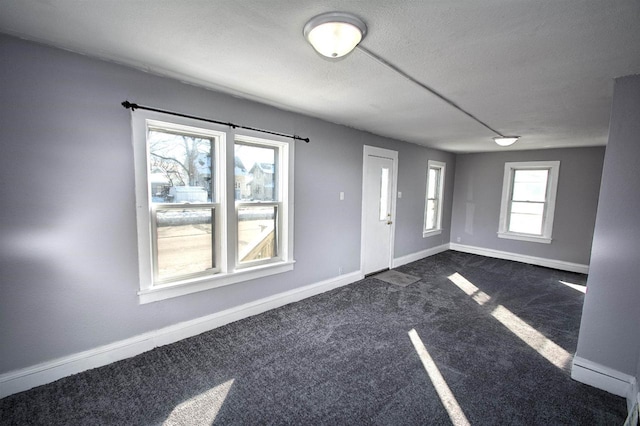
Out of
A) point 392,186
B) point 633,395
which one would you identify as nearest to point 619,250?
point 633,395

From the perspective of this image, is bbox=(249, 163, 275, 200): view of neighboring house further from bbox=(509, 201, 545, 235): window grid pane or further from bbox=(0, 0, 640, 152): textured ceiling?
bbox=(509, 201, 545, 235): window grid pane

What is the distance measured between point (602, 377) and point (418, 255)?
367cm

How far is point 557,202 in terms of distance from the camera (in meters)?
5.32

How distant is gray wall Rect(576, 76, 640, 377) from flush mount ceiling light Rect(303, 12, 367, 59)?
208cm

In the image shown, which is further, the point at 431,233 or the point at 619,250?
the point at 431,233

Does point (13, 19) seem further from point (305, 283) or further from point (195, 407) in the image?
point (305, 283)

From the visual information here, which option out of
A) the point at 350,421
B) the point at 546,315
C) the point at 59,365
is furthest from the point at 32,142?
the point at 546,315

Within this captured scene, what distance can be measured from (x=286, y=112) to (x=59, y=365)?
9.87ft

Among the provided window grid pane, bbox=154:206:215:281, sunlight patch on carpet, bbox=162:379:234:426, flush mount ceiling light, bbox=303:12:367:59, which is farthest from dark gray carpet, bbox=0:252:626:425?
flush mount ceiling light, bbox=303:12:367:59

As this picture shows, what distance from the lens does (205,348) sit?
2.48 meters

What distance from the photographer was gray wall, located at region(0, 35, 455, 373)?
181 cm

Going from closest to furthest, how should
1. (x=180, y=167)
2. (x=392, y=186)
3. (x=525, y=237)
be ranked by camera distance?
(x=180, y=167)
(x=392, y=186)
(x=525, y=237)

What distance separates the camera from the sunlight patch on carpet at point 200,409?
172cm

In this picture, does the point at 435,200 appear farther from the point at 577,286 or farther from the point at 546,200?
the point at 577,286
